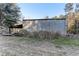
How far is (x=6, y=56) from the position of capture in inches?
60.1

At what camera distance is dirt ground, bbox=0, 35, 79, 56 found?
152 cm

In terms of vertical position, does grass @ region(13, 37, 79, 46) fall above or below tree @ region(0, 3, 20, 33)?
below

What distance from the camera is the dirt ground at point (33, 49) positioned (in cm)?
152

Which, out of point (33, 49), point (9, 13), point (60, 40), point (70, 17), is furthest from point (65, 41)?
point (9, 13)

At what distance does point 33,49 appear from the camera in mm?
1521

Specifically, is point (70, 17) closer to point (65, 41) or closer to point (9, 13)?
point (65, 41)

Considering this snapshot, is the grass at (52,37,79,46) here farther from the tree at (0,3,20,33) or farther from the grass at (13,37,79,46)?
the tree at (0,3,20,33)

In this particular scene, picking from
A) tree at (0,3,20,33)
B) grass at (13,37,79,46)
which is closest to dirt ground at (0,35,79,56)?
grass at (13,37,79,46)

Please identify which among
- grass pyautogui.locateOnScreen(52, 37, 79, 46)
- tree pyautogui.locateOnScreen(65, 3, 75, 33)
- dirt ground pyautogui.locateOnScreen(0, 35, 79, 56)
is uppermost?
tree pyautogui.locateOnScreen(65, 3, 75, 33)

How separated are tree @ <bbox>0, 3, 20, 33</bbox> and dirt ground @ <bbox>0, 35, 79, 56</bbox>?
21 cm

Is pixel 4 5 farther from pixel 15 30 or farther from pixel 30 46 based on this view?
pixel 30 46

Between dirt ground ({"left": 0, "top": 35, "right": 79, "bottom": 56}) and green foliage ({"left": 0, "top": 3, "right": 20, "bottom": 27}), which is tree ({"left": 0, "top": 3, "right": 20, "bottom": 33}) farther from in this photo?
dirt ground ({"left": 0, "top": 35, "right": 79, "bottom": 56})

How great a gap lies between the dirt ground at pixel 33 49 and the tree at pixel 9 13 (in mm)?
214

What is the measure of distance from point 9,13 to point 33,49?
549mm
